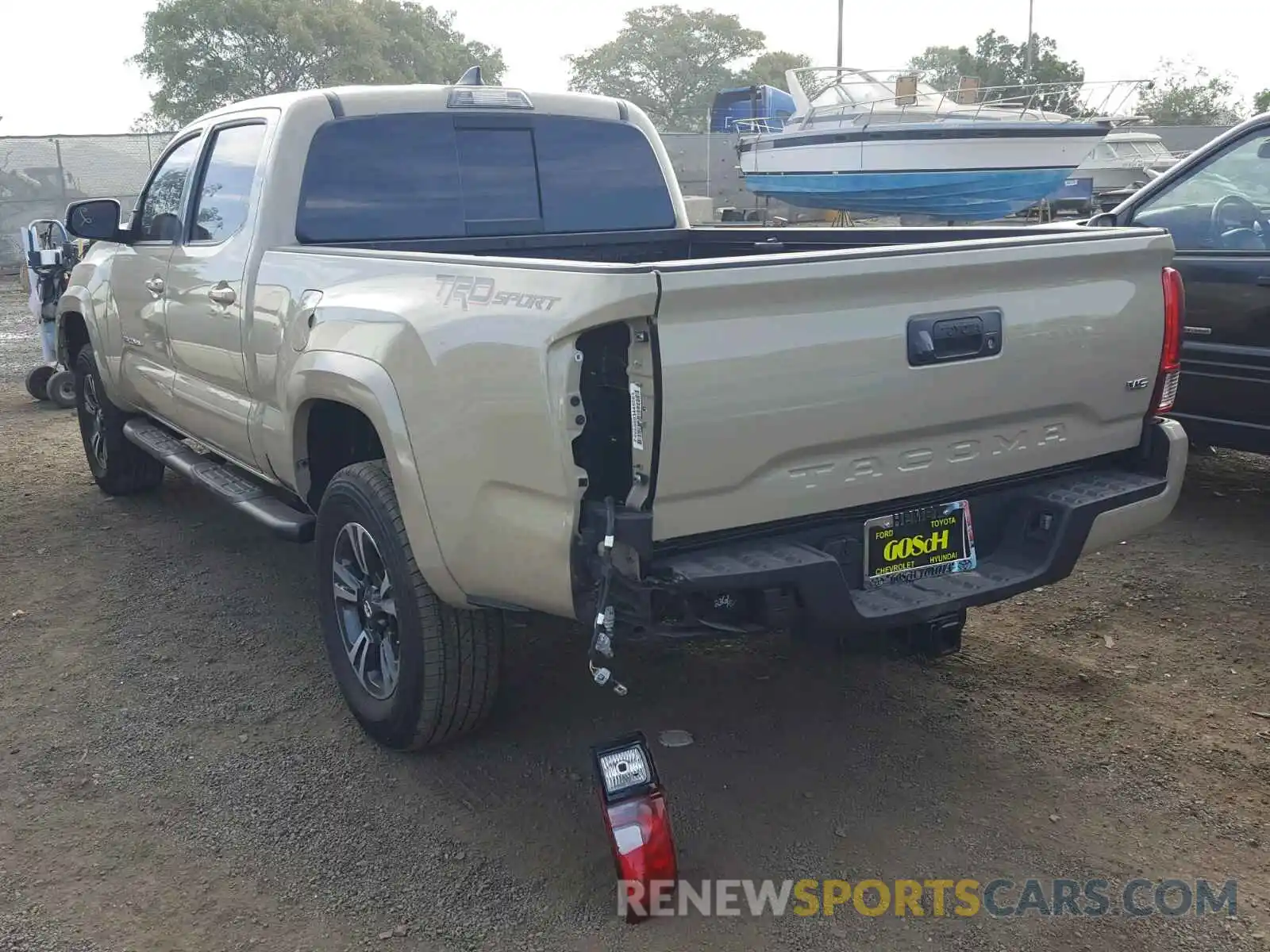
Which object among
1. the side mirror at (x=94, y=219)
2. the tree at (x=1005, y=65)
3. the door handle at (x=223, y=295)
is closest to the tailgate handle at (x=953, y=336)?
the door handle at (x=223, y=295)

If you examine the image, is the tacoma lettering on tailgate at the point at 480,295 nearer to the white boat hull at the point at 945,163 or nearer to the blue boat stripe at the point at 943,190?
the white boat hull at the point at 945,163

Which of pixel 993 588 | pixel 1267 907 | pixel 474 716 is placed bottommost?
pixel 1267 907

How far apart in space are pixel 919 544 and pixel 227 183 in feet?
10.3

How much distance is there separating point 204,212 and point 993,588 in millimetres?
3504

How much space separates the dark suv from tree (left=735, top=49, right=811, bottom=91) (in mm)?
70989

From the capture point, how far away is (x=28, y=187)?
2052cm

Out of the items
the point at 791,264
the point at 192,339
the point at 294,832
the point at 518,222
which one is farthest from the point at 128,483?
the point at 791,264

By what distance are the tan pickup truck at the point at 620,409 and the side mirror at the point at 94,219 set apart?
1069mm

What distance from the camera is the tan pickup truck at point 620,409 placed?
2.63m

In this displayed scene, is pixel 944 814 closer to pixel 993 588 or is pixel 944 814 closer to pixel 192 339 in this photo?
pixel 993 588

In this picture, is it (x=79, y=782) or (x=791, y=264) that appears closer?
(x=791, y=264)

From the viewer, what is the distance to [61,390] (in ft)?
30.3

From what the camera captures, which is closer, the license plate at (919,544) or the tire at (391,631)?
the license plate at (919,544)

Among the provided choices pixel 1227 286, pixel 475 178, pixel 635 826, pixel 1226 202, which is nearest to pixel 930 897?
pixel 635 826
